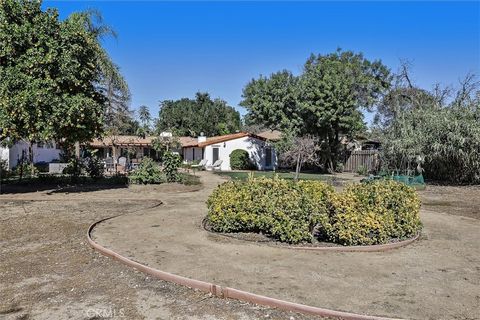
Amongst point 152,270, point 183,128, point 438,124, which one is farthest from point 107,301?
point 183,128

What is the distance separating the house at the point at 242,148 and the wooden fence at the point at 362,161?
638 centimetres

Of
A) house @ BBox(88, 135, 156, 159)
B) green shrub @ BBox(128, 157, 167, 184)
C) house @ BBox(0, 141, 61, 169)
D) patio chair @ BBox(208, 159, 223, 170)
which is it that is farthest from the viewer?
house @ BBox(88, 135, 156, 159)

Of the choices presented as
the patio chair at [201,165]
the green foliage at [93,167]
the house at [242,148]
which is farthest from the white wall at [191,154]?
the green foliage at [93,167]

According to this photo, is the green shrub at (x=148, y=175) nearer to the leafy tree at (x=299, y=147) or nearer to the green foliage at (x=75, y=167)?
the green foliage at (x=75, y=167)

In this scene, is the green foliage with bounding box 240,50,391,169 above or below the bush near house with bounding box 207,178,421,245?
above

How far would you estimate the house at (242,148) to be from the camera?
3406 centimetres

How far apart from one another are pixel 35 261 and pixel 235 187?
385 cm

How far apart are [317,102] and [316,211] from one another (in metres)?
21.1

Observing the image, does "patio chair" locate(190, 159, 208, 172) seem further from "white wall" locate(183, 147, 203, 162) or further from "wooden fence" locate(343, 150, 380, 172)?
"wooden fence" locate(343, 150, 380, 172)

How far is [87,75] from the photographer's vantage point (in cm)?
1503

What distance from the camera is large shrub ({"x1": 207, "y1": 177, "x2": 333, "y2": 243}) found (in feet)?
23.2

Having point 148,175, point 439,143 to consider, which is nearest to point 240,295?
point 148,175

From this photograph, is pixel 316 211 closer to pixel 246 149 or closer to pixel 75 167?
pixel 75 167

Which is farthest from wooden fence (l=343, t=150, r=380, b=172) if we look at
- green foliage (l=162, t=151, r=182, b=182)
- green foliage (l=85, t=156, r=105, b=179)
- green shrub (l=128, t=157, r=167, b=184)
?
green foliage (l=85, t=156, r=105, b=179)
